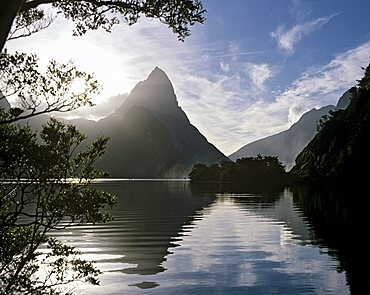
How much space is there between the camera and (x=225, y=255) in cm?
4391

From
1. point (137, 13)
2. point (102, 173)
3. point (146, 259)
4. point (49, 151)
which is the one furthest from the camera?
point (146, 259)

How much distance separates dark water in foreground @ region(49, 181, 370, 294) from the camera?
31438 mm

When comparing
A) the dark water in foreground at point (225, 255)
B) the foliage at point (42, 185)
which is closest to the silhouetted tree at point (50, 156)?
the foliage at point (42, 185)

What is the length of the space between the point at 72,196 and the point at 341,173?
175 meters

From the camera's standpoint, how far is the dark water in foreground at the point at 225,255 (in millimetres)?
31438

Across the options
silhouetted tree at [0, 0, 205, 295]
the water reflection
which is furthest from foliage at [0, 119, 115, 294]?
the water reflection

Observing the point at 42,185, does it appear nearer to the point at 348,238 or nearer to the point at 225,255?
the point at 225,255

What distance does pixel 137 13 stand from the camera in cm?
1288

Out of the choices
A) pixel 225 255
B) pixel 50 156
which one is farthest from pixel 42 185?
pixel 225 255

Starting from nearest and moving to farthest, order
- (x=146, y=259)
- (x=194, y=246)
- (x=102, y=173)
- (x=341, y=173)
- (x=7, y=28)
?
(x=7, y=28)
(x=102, y=173)
(x=146, y=259)
(x=194, y=246)
(x=341, y=173)

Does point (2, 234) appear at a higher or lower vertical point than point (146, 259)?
higher

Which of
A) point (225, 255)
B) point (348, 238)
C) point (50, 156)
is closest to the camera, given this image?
point (50, 156)

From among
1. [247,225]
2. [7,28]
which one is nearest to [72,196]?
[7,28]

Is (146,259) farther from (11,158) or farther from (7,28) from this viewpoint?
(7,28)
